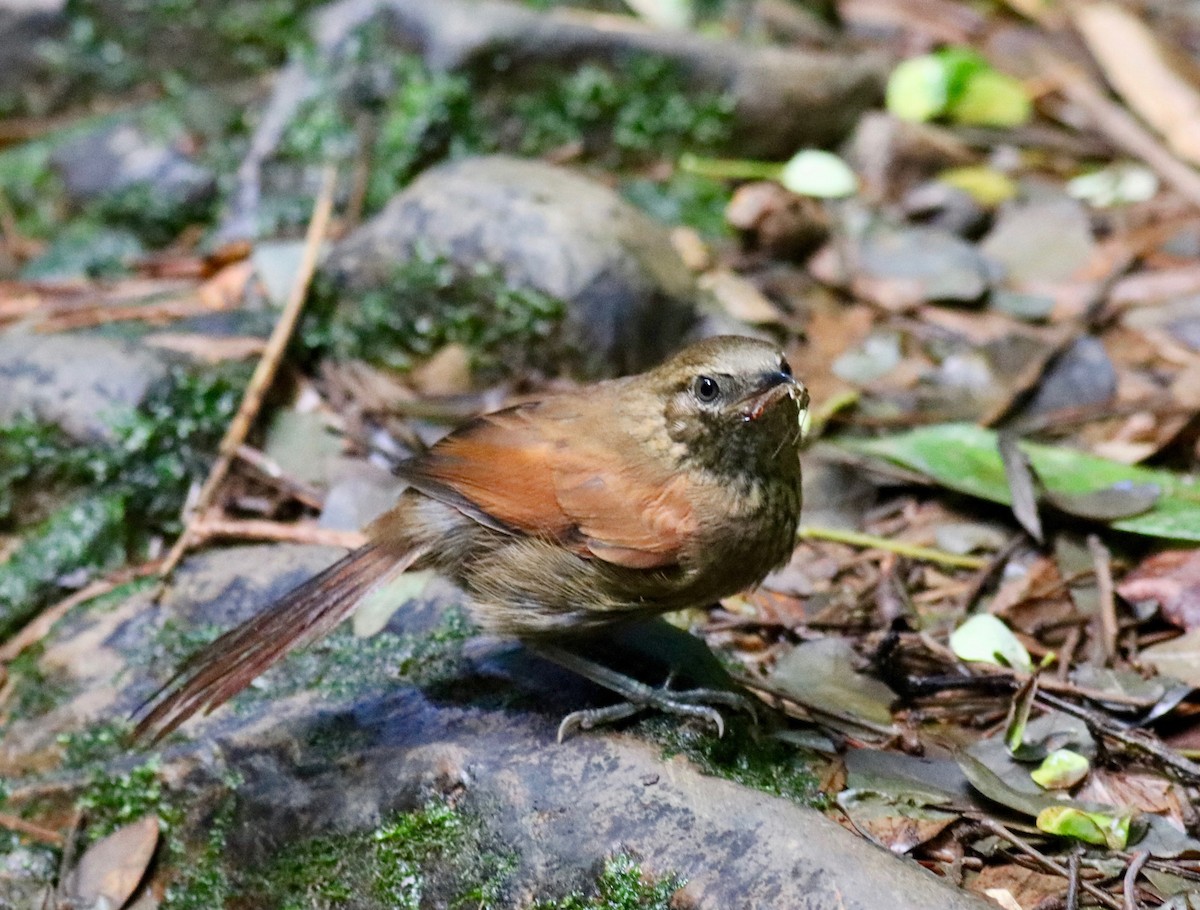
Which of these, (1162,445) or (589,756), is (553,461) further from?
(1162,445)

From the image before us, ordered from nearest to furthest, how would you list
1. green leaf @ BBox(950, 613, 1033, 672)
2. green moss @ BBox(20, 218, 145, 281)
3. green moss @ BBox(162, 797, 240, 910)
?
green moss @ BBox(162, 797, 240, 910) → green leaf @ BBox(950, 613, 1033, 672) → green moss @ BBox(20, 218, 145, 281)

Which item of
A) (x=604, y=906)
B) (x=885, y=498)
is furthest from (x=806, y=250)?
(x=604, y=906)

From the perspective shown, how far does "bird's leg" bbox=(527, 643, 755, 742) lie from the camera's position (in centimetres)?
308

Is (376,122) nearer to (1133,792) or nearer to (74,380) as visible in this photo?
(74,380)

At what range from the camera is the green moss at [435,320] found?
4.82m

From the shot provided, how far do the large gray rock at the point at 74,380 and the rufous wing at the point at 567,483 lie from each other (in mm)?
1486

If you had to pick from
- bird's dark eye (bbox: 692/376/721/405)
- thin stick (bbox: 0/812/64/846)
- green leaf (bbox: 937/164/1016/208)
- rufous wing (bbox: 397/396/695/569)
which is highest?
bird's dark eye (bbox: 692/376/721/405)

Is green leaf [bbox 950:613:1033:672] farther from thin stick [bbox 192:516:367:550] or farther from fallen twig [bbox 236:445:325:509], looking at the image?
fallen twig [bbox 236:445:325:509]

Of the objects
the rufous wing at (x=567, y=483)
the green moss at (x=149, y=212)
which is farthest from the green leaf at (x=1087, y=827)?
the green moss at (x=149, y=212)

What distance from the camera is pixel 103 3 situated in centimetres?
638

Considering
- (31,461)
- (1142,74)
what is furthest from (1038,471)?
(1142,74)

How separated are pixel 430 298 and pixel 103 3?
9.63 ft

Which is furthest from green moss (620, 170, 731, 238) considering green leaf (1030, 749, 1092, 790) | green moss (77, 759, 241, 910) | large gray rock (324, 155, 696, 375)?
green moss (77, 759, 241, 910)

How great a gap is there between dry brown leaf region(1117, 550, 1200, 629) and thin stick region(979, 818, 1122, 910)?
1.02 m
